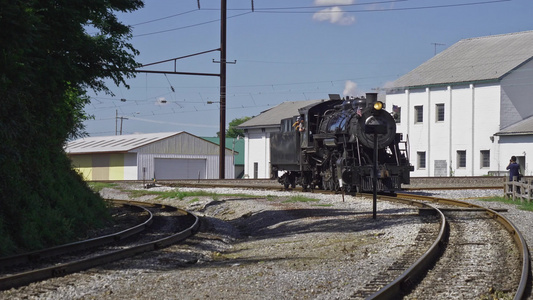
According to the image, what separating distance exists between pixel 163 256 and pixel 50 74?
177 inches

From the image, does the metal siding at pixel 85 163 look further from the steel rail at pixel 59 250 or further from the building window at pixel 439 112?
the steel rail at pixel 59 250

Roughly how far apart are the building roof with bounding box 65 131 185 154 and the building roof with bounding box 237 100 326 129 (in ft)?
24.4

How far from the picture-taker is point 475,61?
51.4 m

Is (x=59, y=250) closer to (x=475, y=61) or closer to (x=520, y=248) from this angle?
(x=520, y=248)

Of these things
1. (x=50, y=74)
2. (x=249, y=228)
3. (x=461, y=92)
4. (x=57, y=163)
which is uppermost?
(x=461, y=92)

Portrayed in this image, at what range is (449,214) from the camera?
56.3 feet

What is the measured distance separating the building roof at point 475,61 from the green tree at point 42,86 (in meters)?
36.0

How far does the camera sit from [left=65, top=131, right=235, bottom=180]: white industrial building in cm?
6197

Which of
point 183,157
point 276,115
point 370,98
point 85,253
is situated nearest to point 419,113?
point 276,115

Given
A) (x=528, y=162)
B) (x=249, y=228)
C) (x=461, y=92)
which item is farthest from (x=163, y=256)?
(x=461, y=92)

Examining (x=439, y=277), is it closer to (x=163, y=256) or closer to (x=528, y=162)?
(x=163, y=256)

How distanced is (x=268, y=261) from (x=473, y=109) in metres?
40.0

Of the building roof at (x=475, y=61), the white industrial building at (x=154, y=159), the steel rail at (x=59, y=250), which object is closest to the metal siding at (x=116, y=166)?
the white industrial building at (x=154, y=159)

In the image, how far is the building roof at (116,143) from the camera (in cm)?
6366
